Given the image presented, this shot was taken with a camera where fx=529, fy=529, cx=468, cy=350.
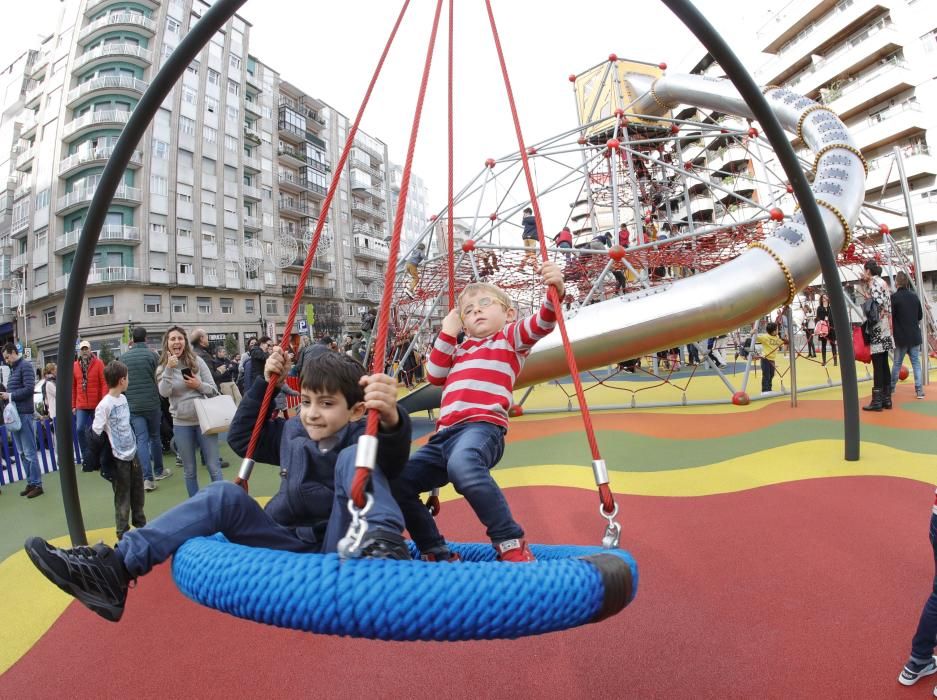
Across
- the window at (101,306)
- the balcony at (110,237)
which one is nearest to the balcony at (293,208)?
the balcony at (110,237)

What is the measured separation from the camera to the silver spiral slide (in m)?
5.77

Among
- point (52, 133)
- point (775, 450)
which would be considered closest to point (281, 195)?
point (52, 133)

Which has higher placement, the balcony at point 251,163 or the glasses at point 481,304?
the balcony at point 251,163

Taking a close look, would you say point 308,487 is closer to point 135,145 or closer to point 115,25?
point 135,145

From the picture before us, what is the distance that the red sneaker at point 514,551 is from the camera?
1900 mm

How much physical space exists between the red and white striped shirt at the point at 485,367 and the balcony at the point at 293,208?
43.0 metres

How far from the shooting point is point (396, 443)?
171 centimetres

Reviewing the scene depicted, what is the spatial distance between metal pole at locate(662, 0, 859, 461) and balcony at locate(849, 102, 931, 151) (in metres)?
28.4

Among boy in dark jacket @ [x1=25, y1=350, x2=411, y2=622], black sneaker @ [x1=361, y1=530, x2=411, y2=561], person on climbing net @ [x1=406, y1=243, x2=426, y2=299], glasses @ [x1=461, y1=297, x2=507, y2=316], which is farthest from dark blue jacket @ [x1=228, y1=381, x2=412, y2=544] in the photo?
person on climbing net @ [x1=406, y1=243, x2=426, y2=299]

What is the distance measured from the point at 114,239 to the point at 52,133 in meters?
9.68

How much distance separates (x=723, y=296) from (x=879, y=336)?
198 cm

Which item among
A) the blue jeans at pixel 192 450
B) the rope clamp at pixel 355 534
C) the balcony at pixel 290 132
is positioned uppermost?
the balcony at pixel 290 132

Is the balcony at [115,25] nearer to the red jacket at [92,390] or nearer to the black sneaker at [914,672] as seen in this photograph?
the red jacket at [92,390]

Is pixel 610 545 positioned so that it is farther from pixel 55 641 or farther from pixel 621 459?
pixel 621 459
